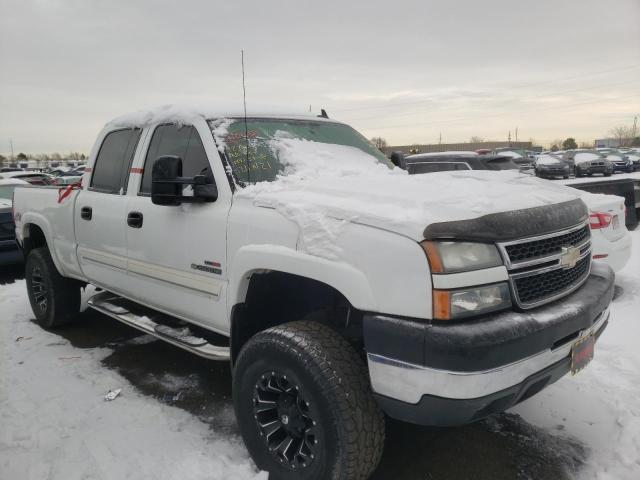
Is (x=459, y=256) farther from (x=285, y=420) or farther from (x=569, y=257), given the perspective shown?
(x=285, y=420)

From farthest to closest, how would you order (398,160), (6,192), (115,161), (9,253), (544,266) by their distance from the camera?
(6,192) → (9,253) → (398,160) → (115,161) → (544,266)

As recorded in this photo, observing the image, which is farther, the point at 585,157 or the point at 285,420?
the point at 585,157

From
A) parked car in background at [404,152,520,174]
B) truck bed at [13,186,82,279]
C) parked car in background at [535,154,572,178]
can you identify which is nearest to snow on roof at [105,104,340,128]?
truck bed at [13,186,82,279]

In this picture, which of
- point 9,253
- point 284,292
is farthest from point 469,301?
point 9,253

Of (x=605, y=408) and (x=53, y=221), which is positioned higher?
(x=53, y=221)

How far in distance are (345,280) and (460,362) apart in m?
0.58

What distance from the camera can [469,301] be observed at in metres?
2.06

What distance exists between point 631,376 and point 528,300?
2073mm

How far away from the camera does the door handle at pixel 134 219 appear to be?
3.55 m

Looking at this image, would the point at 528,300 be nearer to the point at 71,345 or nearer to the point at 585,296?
the point at 585,296

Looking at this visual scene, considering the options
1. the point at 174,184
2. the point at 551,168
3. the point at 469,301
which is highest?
the point at 174,184

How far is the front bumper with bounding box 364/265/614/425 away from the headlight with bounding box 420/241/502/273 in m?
0.22

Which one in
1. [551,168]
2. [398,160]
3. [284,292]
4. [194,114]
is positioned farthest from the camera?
[551,168]

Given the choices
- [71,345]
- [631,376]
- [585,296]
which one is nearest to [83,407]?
[71,345]
